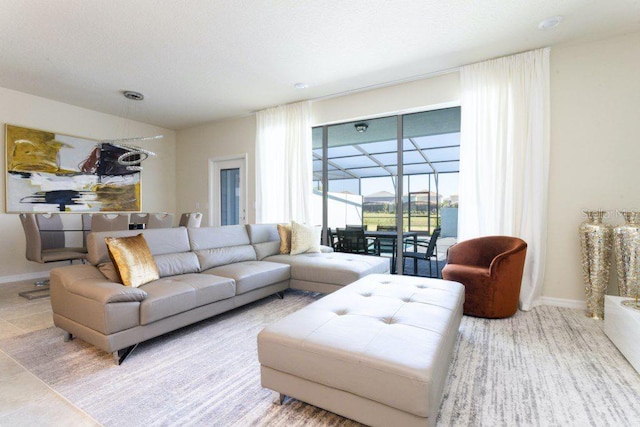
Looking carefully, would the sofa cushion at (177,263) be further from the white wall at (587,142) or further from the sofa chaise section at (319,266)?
the white wall at (587,142)

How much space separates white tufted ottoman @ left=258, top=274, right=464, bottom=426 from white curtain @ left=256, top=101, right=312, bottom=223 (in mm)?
3294

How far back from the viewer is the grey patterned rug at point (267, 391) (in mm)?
1537

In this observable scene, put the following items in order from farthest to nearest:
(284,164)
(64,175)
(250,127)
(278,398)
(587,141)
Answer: (250,127) < (284,164) < (64,175) < (587,141) < (278,398)

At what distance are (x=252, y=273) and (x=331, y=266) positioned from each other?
862mm

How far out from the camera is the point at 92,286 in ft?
7.07

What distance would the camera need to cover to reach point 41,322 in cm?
283

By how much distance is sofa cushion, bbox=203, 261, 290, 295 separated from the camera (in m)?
2.94

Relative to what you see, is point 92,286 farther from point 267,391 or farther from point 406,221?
point 406,221

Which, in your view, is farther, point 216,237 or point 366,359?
point 216,237

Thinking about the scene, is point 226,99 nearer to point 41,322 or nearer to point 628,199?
point 41,322

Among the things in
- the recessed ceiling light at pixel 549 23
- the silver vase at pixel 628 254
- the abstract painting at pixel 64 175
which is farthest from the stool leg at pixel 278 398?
the abstract painting at pixel 64 175

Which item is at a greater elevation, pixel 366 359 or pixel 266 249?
pixel 266 249

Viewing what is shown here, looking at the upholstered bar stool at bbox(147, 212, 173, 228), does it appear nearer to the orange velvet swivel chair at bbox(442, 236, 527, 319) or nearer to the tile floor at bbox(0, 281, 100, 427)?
the tile floor at bbox(0, 281, 100, 427)

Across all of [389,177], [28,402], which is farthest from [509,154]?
[28,402]
